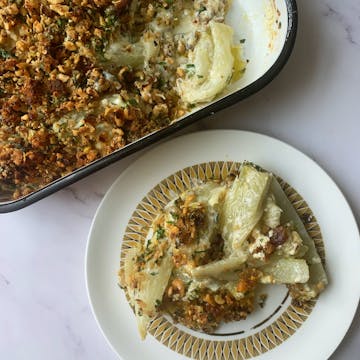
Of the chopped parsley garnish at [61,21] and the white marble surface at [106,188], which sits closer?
the chopped parsley garnish at [61,21]

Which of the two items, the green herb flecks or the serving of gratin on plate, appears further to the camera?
the green herb flecks

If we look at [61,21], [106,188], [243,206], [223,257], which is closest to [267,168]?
[243,206]

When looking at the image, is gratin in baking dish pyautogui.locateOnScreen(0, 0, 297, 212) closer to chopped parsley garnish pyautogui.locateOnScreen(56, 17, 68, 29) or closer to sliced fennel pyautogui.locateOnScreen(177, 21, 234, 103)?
sliced fennel pyautogui.locateOnScreen(177, 21, 234, 103)

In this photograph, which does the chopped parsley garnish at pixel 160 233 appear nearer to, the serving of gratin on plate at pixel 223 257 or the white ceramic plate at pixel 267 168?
the serving of gratin on plate at pixel 223 257

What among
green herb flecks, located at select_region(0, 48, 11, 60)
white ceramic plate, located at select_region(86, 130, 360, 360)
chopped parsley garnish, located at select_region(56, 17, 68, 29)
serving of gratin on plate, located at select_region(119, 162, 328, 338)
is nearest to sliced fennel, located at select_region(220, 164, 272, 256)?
serving of gratin on plate, located at select_region(119, 162, 328, 338)

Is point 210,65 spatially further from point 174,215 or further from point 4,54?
point 4,54

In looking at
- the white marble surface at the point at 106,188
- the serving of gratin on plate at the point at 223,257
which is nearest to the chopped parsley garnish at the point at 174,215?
the serving of gratin on plate at the point at 223,257
